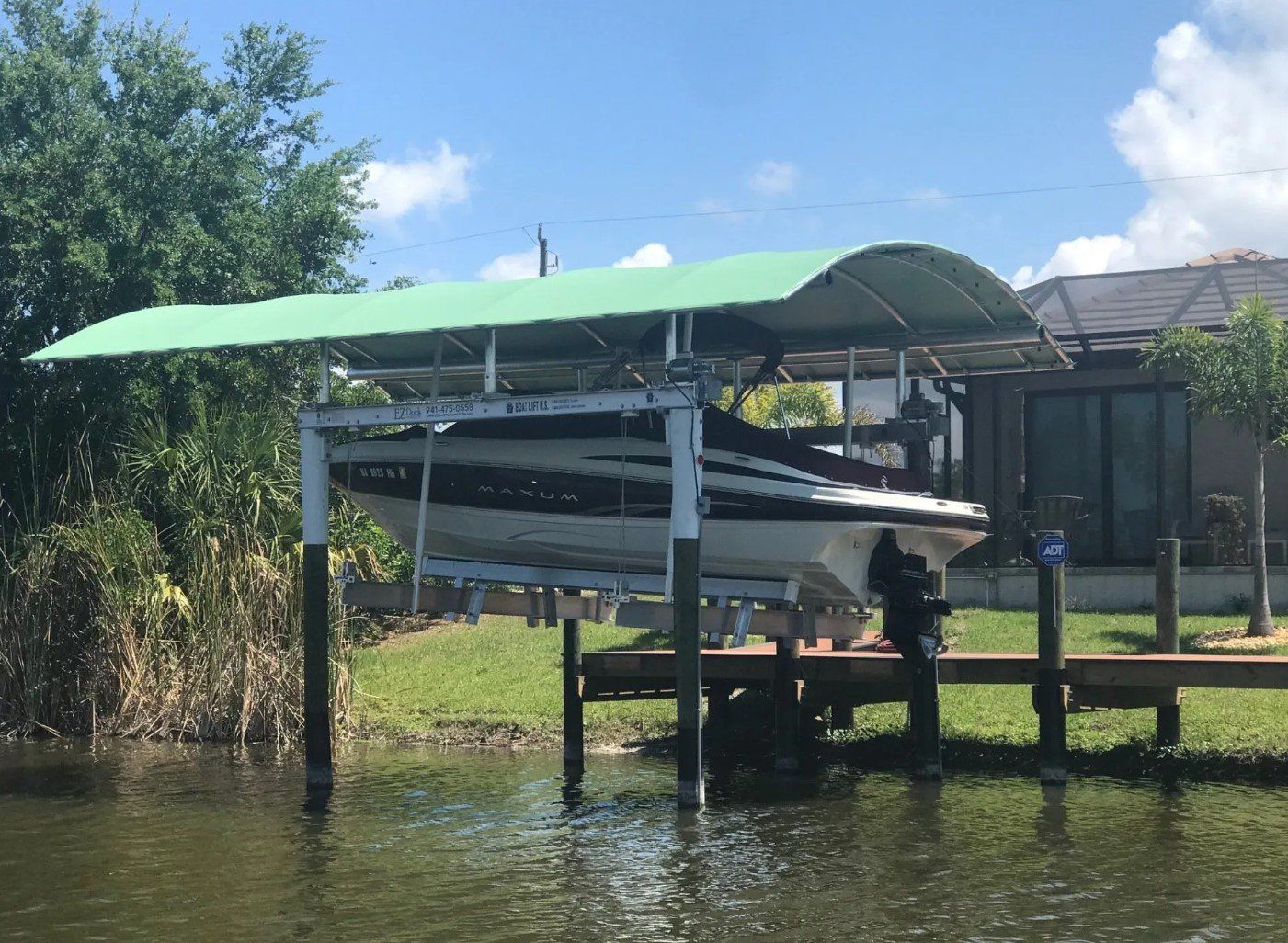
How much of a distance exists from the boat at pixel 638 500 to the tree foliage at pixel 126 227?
8.53 meters

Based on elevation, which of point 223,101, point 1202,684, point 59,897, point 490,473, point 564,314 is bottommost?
point 59,897

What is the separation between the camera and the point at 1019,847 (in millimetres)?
12289

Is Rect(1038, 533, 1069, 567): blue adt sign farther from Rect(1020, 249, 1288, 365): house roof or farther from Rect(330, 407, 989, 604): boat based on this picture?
Rect(1020, 249, 1288, 365): house roof

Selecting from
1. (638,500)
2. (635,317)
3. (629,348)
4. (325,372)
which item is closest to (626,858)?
(638,500)

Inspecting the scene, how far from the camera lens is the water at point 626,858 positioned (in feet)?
33.7

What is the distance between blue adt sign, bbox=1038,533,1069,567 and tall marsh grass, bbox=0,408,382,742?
830 cm

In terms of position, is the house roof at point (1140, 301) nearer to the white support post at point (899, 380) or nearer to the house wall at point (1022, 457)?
the house wall at point (1022, 457)

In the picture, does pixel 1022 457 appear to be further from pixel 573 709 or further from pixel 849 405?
pixel 573 709

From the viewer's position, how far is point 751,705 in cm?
1852

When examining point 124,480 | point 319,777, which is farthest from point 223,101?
point 319,777

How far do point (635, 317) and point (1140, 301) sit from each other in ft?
51.4

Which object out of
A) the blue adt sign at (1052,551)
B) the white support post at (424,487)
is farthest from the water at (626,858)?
the blue adt sign at (1052,551)

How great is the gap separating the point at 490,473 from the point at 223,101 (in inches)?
657

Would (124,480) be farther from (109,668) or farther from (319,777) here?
(319,777)
